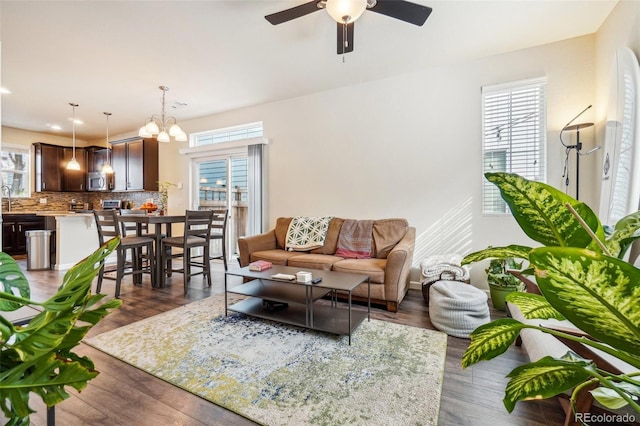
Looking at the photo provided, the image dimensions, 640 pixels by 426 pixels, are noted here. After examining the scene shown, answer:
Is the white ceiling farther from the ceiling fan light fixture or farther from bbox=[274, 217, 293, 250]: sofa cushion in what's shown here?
bbox=[274, 217, 293, 250]: sofa cushion

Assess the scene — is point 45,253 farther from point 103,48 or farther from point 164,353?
point 164,353

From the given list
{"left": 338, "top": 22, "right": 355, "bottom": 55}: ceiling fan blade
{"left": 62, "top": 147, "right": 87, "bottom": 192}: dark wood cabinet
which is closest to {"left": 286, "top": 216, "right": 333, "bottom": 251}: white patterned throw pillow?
{"left": 338, "top": 22, "right": 355, "bottom": 55}: ceiling fan blade


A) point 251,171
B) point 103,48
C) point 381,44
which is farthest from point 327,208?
point 103,48

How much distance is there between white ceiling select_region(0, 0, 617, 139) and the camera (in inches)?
99.7

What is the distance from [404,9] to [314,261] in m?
2.40

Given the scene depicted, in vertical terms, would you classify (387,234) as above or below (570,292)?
below

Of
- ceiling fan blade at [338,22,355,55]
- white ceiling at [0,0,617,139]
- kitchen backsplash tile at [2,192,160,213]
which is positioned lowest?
kitchen backsplash tile at [2,192,160,213]

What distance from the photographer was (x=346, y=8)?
70.1 inches

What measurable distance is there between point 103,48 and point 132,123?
315 centimetres

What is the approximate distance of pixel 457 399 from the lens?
1563mm

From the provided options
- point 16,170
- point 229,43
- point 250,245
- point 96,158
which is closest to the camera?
point 229,43

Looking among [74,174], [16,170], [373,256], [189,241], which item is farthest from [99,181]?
[373,256]

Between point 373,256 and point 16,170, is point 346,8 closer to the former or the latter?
point 373,256

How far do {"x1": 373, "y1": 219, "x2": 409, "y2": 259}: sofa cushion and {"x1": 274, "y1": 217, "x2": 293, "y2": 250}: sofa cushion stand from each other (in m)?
1.28
